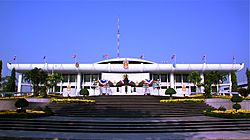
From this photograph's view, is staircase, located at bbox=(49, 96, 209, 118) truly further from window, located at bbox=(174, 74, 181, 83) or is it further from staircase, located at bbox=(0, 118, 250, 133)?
window, located at bbox=(174, 74, 181, 83)

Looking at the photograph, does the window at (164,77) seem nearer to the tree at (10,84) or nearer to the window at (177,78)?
the window at (177,78)

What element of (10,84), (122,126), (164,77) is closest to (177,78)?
(164,77)

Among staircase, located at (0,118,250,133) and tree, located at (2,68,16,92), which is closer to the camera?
staircase, located at (0,118,250,133)

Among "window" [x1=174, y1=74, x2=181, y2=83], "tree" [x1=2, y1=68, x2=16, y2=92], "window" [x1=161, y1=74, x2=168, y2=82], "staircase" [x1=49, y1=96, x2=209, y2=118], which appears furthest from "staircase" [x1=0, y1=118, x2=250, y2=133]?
"window" [x1=174, y1=74, x2=181, y2=83]

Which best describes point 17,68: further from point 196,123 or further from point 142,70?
point 196,123

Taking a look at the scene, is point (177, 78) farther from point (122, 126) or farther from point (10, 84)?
point (122, 126)

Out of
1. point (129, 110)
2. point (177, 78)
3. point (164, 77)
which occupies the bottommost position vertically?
point (129, 110)

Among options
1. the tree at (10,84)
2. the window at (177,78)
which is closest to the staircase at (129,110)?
the tree at (10,84)

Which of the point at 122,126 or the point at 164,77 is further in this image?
the point at 164,77

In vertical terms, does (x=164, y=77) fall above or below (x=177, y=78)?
above

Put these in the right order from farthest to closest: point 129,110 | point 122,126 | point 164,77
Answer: point 164,77, point 129,110, point 122,126

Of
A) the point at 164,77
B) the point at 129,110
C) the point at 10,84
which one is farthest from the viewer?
the point at 164,77

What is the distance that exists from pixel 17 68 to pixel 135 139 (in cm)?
5028

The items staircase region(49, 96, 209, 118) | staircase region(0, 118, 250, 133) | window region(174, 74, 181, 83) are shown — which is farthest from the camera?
window region(174, 74, 181, 83)
